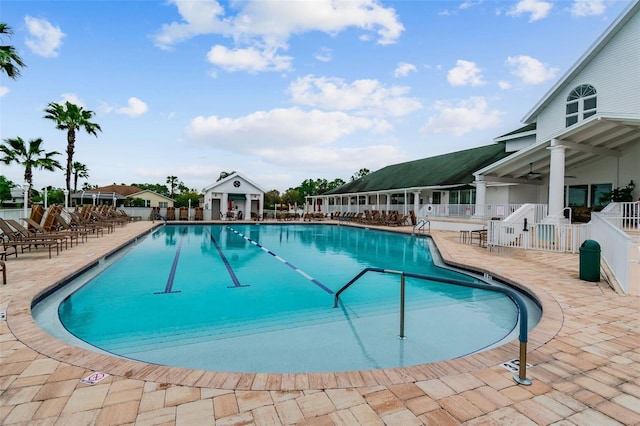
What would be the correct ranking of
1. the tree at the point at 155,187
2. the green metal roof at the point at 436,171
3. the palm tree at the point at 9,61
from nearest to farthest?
the palm tree at the point at 9,61
the green metal roof at the point at 436,171
the tree at the point at 155,187

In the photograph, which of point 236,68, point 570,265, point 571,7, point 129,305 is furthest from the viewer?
Result: point 236,68

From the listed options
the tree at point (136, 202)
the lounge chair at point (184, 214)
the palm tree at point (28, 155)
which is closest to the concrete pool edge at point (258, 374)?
the lounge chair at point (184, 214)

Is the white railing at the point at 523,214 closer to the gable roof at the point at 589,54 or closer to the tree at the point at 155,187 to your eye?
the gable roof at the point at 589,54

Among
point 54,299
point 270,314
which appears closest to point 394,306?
point 270,314

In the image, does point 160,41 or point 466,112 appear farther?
point 466,112

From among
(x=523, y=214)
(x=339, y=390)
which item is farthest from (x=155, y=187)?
(x=339, y=390)

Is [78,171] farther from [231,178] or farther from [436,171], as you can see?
[436,171]

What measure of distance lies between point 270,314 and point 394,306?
2.26 m

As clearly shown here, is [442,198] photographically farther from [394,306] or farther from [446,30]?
[394,306]

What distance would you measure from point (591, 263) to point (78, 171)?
63907 millimetres

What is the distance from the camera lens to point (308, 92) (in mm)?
22703

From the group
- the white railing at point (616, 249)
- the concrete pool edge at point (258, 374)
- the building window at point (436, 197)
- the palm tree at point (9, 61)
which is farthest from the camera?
the building window at point (436, 197)

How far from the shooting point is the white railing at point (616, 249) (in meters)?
5.79

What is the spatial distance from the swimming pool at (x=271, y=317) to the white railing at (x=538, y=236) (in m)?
3.46
